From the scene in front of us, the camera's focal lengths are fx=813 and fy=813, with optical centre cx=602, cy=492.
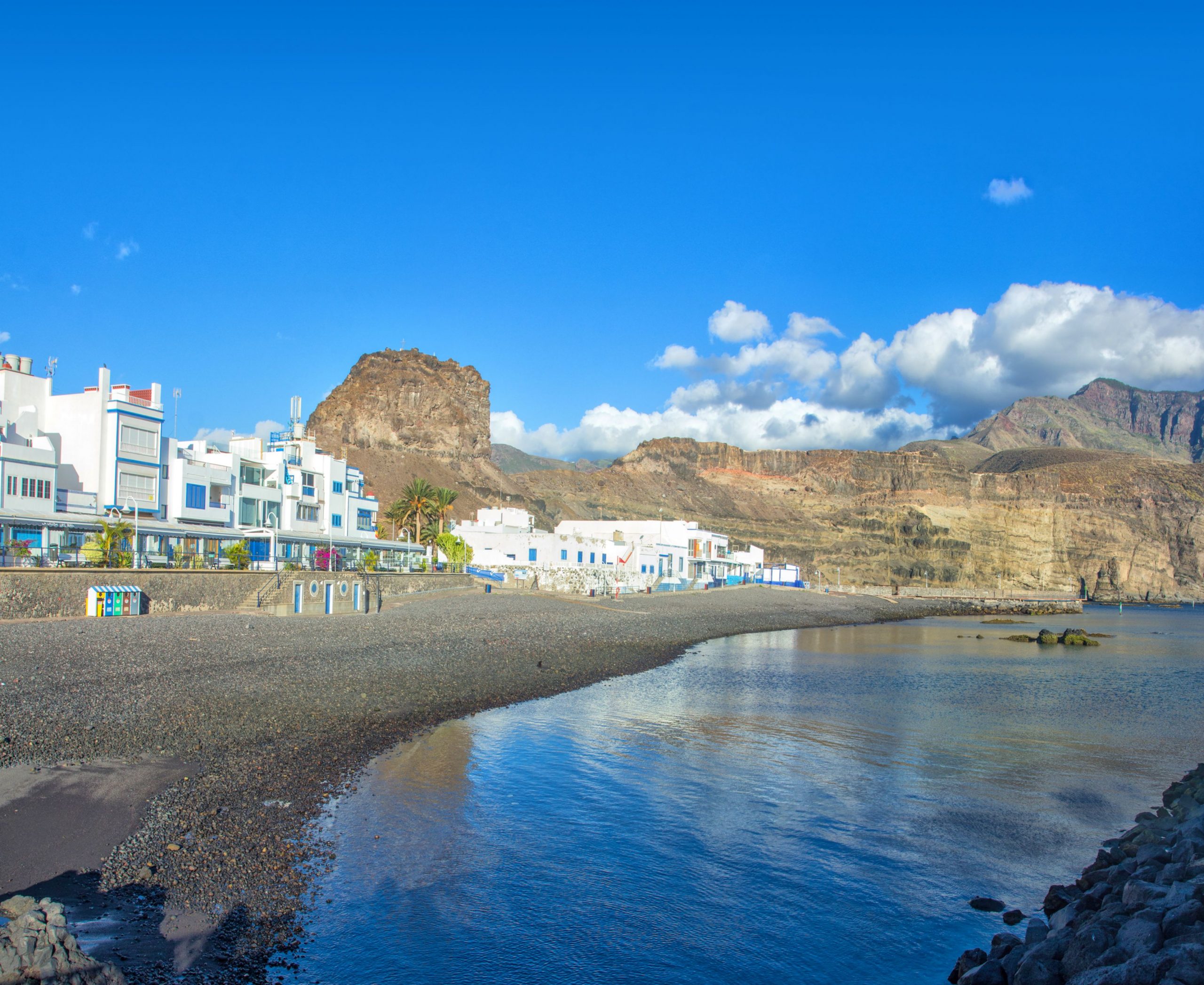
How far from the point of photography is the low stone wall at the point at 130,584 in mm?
27969

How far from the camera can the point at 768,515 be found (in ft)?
569

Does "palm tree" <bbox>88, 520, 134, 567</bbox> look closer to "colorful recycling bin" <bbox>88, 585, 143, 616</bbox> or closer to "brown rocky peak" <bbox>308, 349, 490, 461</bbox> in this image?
"colorful recycling bin" <bbox>88, 585, 143, 616</bbox>

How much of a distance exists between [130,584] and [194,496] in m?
15.6

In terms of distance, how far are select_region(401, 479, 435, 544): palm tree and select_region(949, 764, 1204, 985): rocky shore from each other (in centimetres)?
6607

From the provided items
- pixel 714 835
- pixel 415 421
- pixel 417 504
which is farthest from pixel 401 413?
pixel 714 835

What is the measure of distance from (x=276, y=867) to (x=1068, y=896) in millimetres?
9200

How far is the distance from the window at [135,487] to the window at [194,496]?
1.77 meters

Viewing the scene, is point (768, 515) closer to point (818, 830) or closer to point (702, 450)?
point (702, 450)

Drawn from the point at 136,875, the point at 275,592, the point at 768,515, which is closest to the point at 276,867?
the point at 136,875

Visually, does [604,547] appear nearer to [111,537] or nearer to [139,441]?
[139,441]

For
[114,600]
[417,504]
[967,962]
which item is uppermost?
[417,504]

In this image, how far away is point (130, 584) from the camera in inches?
1249

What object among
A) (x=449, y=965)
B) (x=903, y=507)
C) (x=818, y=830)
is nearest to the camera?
(x=449, y=965)

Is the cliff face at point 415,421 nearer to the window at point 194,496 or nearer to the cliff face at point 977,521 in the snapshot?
the cliff face at point 977,521
